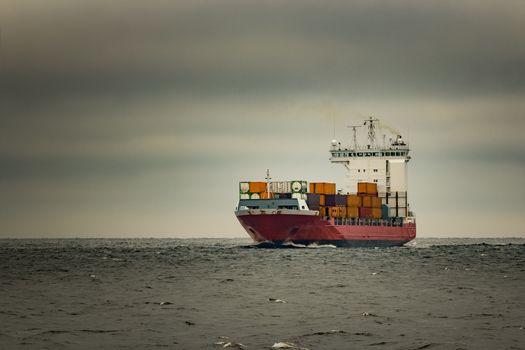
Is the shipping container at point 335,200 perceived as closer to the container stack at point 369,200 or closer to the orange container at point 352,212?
the orange container at point 352,212

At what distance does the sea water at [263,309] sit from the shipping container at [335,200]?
53367 mm

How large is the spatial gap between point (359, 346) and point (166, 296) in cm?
2120

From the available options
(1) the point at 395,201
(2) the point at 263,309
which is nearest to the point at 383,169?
(1) the point at 395,201

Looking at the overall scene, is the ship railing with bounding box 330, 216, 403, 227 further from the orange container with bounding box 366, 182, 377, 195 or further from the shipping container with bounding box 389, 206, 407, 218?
the orange container with bounding box 366, 182, 377, 195

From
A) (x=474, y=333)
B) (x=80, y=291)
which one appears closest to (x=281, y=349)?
(x=474, y=333)

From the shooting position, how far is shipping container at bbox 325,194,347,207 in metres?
129

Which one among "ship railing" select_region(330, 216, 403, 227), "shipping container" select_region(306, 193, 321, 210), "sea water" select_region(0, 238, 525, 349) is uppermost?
"shipping container" select_region(306, 193, 321, 210)

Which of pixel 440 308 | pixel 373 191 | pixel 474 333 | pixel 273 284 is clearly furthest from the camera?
pixel 373 191

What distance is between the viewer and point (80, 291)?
5478cm

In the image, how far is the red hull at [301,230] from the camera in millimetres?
117625

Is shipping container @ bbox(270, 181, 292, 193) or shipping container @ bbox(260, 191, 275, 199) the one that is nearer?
shipping container @ bbox(270, 181, 292, 193)

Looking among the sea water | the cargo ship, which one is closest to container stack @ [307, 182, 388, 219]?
the cargo ship

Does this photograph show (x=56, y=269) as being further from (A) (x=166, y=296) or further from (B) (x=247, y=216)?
(B) (x=247, y=216)

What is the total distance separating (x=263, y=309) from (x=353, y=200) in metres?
89.6
